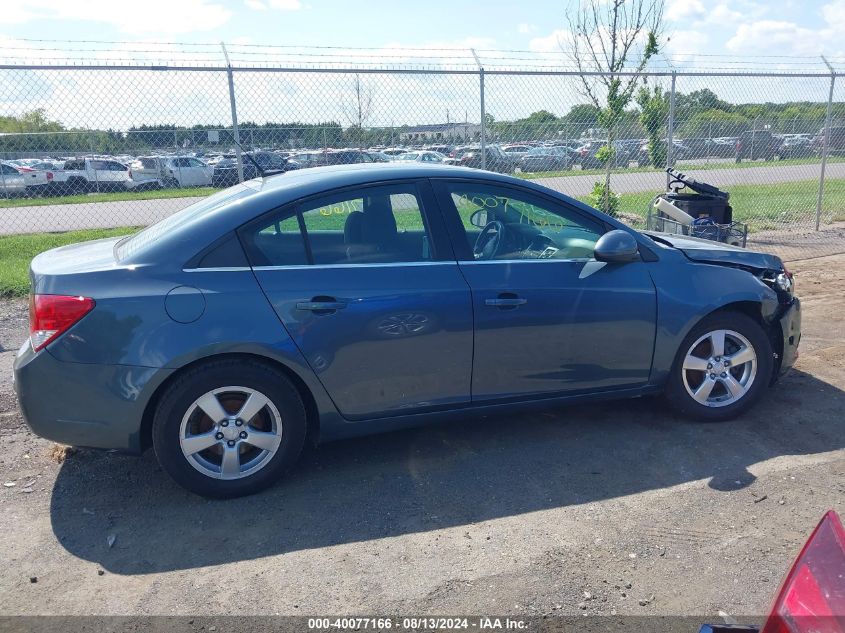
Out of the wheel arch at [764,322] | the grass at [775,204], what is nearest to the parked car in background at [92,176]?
the grass at [775,204]

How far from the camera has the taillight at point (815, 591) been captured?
161 centimetres

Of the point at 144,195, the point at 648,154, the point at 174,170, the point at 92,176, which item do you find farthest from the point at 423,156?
the point at 648,154

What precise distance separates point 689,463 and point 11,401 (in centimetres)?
446

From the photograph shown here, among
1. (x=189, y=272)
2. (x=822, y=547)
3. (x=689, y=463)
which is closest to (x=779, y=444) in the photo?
(x=689, y=463)

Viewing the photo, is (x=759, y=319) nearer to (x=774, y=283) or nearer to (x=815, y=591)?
(x=774, y=283)

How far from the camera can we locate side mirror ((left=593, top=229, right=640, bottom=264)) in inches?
170

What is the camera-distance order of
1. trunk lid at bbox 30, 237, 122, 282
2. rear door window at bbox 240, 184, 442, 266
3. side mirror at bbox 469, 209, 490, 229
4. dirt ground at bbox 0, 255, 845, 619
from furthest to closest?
side mirror at bbox 469, 209, 490, 229 < rear door window at bbox 240, 184, 442, 266 < trunk lid at bbox 30, 237, 122, 282 < dirt ground at bbox 0, 255, 845, 619

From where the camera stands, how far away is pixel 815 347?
6.18m

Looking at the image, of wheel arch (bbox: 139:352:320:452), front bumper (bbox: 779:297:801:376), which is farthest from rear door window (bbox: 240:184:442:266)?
front bumper (bbox: 779:297:801:376)

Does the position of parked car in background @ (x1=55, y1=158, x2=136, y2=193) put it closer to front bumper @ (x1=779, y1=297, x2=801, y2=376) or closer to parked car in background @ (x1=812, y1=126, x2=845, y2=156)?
front bumper @ (x1=779, y1=297, x2=801, y2=376)

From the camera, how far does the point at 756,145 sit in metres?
12.8

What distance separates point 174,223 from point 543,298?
2.09m

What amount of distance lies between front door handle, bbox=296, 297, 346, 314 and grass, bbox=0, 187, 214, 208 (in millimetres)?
5628

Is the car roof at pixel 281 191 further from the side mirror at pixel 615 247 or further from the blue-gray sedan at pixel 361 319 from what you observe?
the side mirror at pixel 615 247
